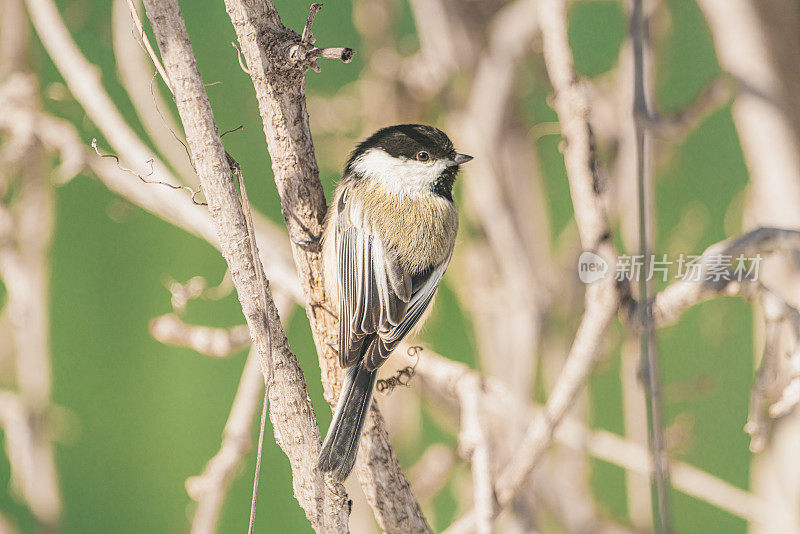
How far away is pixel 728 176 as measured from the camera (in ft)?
4.61

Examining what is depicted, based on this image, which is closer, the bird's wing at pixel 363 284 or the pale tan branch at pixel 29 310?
the bird's wing at pixel 363 284

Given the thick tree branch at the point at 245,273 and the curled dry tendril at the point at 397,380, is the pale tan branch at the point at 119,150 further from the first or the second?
the thick tree branch at the point at 245,273

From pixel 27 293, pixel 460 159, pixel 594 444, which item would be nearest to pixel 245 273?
pixel 460 159

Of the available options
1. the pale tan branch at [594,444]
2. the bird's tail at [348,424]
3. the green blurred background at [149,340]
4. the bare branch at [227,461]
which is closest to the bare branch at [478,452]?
the pale tan branch at [594,444]

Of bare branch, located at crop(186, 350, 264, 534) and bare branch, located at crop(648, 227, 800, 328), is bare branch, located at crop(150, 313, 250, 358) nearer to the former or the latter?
bare branch, located at crop(186, 350, 264, 534)

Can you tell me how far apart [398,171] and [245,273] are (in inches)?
17.7

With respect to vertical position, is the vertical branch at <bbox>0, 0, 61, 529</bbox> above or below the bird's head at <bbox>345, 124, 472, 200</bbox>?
below

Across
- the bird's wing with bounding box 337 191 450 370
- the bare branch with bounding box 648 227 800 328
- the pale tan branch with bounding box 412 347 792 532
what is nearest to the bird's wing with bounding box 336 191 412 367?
the bird's wing with bounding box 337 191 450 370

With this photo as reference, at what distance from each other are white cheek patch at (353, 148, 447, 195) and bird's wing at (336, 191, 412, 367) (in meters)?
0.07

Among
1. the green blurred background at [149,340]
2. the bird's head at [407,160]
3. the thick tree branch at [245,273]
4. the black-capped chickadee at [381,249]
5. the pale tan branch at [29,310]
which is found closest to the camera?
the thick tree branch at [245,273]

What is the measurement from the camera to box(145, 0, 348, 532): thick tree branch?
0.57m

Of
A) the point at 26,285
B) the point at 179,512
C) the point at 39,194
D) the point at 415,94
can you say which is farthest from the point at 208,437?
the point at 415,94

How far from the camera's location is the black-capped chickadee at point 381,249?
737 millimetres

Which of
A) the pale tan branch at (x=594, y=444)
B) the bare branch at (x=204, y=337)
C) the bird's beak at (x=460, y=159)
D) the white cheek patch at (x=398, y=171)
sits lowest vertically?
the pale tan branch at (x=594, y=444)
